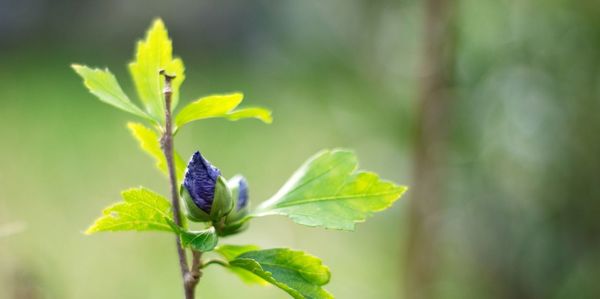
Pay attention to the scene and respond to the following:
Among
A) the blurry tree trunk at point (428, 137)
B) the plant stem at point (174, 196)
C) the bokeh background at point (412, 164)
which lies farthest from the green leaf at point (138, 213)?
the blurry tree trunk at point (428, 137)

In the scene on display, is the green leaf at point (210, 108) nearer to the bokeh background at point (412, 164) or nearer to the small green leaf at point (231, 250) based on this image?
the small green leaf at point (231, 250)

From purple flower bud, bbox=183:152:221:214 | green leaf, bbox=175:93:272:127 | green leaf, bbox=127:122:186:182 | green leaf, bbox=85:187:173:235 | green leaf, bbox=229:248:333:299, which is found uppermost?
green leaf, bbox=175:93:272:127

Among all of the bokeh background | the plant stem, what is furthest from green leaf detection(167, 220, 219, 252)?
the bokeh background

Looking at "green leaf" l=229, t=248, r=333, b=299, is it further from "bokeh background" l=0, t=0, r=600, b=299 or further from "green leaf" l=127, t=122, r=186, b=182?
"bokeh background" l=0, t=0, r=600, b=299

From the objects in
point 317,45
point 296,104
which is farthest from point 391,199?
point 296,104

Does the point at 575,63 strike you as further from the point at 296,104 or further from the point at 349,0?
the point at 296,104

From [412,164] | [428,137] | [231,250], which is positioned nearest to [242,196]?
[231,250]

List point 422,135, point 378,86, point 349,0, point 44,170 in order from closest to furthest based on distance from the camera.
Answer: point 422,135 < point 378,86 < point 349,0 < point 44,170

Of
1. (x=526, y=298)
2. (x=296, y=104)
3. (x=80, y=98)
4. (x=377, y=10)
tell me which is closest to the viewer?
(x=526, y=298)
